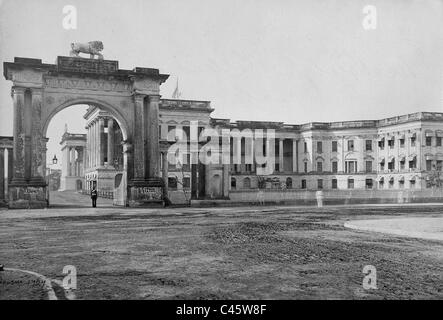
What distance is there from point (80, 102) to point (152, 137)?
4945mm

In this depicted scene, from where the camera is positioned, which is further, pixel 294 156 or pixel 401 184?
pixel 294 156

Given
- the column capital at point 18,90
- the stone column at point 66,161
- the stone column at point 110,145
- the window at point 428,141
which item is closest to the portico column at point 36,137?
the column capital at point 18,90

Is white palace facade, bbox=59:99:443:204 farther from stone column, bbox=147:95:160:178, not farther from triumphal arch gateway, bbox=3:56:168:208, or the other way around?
triumphal arch gateway, bbox=3:56:168:208

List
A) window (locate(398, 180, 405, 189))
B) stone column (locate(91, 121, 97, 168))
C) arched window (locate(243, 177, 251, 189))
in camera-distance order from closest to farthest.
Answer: stone column (locate(91, 121, 97, 168)) → window (locate(398, 180, 405, 189)) → arched window (locate(243, 177, 251, 189))

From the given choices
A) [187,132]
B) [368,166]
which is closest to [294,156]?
[368,166]

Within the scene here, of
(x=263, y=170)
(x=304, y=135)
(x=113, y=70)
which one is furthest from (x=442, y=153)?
(x=113, y=70)

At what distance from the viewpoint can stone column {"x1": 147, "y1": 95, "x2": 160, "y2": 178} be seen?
2998cm

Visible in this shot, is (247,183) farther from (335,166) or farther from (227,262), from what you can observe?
(227,262)

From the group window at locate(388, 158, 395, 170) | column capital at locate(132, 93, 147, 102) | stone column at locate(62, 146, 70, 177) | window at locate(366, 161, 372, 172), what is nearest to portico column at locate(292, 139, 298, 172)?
window at locate(366, 161, 372, 172)

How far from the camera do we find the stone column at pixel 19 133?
26.9 meters

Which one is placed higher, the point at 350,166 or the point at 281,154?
the point at 281,154

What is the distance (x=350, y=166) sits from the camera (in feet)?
226

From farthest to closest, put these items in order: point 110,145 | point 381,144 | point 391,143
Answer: point 381,144, point 391,143, point 110,145
